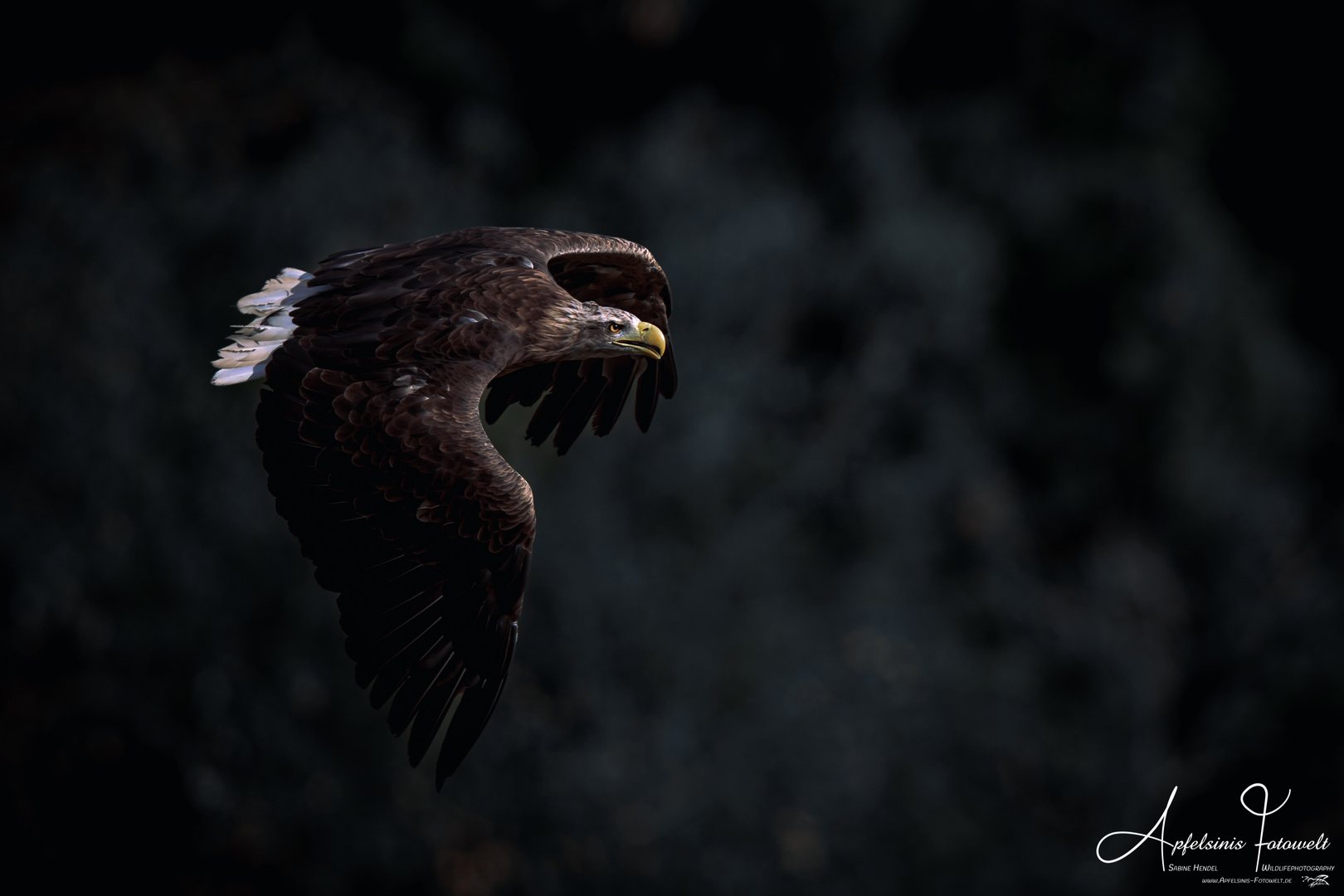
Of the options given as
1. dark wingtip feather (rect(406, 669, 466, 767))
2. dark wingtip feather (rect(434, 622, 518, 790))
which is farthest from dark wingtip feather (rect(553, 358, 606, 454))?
dark wingtip feather (rect(406, 669, 466, 767))

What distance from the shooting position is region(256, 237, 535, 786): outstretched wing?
4.30 meters

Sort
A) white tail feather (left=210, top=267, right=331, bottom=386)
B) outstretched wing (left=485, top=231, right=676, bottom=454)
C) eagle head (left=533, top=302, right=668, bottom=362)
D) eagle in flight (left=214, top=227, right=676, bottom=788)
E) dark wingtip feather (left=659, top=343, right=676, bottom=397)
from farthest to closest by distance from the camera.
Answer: dark wingtip feather (left=659, top=343, right=676, bottom=397), outstretched wing (left=485, top=231, right=676, bottom=454), eagle head (left=533, top=302, right=668, bottom=362), white tail feather (left=210, top=267, right=331, bottom=386), eagle in flight (left=214, top=227, right=676, bottom=788)

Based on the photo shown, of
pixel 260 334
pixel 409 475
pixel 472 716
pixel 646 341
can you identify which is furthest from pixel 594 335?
pixel 472 716

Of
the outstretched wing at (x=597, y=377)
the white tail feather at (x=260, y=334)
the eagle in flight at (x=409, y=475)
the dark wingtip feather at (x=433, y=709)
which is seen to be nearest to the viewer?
the dark wingtip feather at (x=433, y=709)

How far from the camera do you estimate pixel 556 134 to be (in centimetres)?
1931

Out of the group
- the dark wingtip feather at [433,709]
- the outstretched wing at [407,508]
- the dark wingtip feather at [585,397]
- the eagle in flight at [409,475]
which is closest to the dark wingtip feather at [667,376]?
the dark wingtip feather at [585,397]

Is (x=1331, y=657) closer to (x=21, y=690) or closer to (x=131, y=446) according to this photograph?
(x=131, y=446)

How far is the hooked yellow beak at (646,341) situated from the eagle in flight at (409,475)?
57 centimetres

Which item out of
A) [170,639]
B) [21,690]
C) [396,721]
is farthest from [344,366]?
[21,690]

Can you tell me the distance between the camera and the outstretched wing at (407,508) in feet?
14.1

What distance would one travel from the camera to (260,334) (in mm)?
4750

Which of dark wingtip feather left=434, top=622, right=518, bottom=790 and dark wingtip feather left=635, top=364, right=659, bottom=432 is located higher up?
dark wingtip feather left=635, top=364, right=659, bottom=432

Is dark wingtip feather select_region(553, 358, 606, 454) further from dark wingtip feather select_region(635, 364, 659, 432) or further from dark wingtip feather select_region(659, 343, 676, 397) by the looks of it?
dark wingtip feather select_region(659, 343, 676, 397)

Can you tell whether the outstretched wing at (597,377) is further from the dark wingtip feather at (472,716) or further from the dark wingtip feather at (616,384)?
the dark wingtip feather at (472,716)
